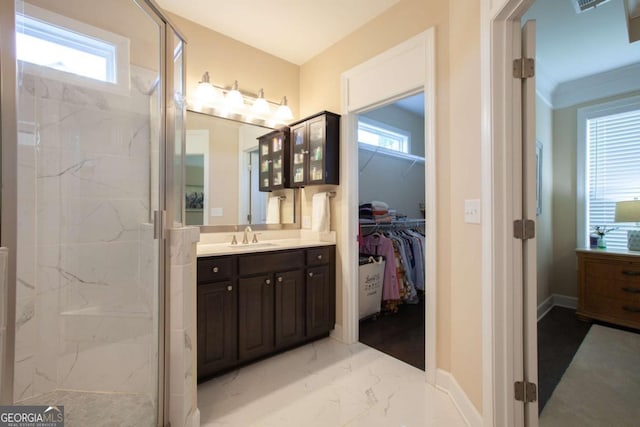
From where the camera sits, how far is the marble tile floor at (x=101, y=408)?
1417 mm

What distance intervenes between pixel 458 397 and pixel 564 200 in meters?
3.07

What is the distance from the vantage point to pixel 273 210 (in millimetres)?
2928

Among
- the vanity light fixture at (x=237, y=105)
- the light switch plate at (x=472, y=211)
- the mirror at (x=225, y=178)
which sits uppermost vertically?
the vanity light fixture at (x=237, y=105)

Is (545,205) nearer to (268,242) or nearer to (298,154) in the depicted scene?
(298,154)

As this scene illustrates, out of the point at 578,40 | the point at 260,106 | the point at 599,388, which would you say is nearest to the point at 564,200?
the point at 578,40

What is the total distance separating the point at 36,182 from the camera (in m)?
1.57

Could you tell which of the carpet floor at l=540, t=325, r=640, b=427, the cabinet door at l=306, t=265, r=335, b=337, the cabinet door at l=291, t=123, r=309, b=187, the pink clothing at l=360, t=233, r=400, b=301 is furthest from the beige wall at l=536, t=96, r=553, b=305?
the cabinet door at l=291, t=123, r=309, b=187

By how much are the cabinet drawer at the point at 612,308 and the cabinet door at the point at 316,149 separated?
319cm

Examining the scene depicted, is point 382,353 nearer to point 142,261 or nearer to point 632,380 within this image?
point 632,380

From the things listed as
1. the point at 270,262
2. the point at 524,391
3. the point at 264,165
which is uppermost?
the point at 264,165

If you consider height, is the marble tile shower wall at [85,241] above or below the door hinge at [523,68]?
below

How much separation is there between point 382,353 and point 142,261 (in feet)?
6.50

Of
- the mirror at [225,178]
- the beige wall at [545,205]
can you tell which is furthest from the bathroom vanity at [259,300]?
the beige wall at [545,205]

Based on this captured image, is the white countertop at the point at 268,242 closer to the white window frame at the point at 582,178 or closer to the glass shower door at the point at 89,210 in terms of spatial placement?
the glass shower door at the point at 89,210
